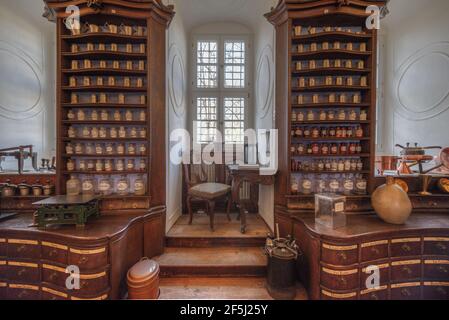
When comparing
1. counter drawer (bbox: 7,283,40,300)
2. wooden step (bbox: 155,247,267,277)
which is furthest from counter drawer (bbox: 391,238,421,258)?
counter drawer (bbox: 7,283,40,300)

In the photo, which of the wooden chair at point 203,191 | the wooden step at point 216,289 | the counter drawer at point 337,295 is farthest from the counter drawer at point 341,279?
the wooden chair at point 203,191

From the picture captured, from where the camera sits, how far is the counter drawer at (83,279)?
5.12 ft

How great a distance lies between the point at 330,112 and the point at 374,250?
4.64ft

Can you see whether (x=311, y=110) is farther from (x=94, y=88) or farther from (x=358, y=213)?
(x=94, y=88)

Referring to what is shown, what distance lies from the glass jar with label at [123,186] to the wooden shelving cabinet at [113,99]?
0.01 m

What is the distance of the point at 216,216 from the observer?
127 inches

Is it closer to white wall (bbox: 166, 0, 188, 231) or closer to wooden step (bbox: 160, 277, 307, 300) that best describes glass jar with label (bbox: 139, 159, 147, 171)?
white wall (bbox: 166, 0, 188, 231)

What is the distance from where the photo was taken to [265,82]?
308 centimetres

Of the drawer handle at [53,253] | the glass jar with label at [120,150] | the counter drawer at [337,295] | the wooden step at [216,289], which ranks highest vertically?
the glass jar with label at [120,150]

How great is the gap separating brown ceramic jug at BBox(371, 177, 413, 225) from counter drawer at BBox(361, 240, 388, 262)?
0.29 meters

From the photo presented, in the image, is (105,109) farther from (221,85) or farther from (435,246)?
(435,246)

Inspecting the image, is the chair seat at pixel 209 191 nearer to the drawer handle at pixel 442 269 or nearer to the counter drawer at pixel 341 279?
the counter drawer at pixel 341 279
